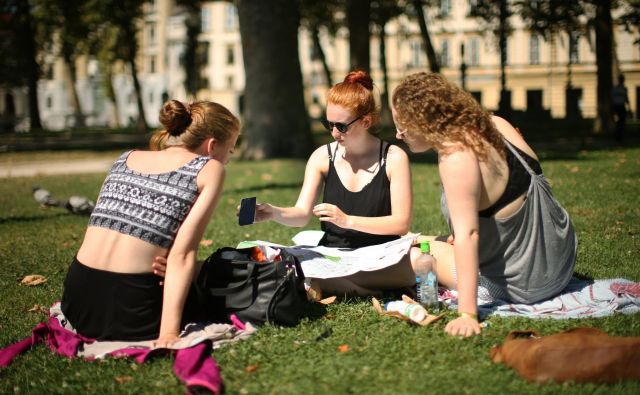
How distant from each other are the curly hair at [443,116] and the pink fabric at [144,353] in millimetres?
1602

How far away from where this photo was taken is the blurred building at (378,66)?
57.6m

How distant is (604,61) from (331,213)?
2138 centimetres

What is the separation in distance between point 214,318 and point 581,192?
6949 mm

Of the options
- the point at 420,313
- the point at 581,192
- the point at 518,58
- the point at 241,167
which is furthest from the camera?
the point at 518,58

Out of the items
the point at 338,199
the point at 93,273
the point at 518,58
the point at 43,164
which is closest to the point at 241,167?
the point at 43,164

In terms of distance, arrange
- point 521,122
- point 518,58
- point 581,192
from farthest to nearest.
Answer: point 518,58 < point 521,122 < point 581,192

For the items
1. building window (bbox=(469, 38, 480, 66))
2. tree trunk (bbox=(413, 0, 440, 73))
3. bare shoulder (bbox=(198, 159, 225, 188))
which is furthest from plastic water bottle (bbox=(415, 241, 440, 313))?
building window (bbox=(469, 38, 480, 66))

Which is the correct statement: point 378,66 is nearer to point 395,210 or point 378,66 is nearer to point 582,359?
point 395,210

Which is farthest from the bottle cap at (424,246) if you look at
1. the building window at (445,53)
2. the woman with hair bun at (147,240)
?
the building window at (445,53)

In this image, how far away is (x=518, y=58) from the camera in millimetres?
62625

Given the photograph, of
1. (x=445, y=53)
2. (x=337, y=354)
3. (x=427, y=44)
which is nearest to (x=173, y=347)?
(x=337, y=354)

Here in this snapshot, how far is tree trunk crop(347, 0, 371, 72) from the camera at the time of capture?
80.8 feet

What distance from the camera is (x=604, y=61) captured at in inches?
930

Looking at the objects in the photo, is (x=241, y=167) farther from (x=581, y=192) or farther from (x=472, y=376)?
(x=472, y=376)
